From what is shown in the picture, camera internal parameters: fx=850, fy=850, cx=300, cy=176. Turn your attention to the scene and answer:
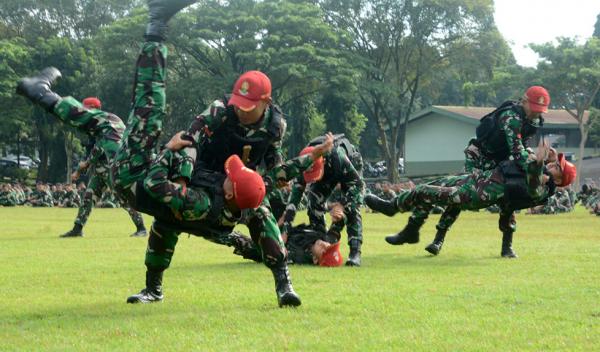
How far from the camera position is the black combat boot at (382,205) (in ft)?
40.3

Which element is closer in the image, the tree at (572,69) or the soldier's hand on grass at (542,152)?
the soldier's hand on grass at (542,152)

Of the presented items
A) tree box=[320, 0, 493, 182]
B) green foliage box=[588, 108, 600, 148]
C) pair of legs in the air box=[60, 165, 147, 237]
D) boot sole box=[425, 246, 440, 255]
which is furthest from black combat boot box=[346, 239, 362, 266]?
green foliage box=[588, 108, 600, 148]

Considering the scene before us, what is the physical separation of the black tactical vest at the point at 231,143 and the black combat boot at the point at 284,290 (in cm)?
102

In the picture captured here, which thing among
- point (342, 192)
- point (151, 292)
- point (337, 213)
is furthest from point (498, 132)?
point (151, 292)

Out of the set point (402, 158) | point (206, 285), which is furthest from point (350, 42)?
point (206, 285)

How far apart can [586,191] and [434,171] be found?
93.3 feet

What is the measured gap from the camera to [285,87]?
46.8 m

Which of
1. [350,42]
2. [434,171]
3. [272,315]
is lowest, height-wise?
[434,171]

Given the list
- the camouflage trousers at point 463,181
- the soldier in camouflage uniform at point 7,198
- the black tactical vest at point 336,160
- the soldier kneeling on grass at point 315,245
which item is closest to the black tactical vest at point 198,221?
the soldier kneeling on grass at point 315,245

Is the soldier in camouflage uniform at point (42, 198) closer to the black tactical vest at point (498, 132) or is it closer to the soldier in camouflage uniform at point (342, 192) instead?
the soldier in camouflage uniform at point (342, 192)

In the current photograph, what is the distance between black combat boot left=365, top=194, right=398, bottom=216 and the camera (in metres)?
12.3

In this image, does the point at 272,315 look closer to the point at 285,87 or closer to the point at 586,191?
the point at 586,191

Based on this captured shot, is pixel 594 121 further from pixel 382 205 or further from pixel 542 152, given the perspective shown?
pixel 542 152

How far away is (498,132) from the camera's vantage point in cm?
1227
